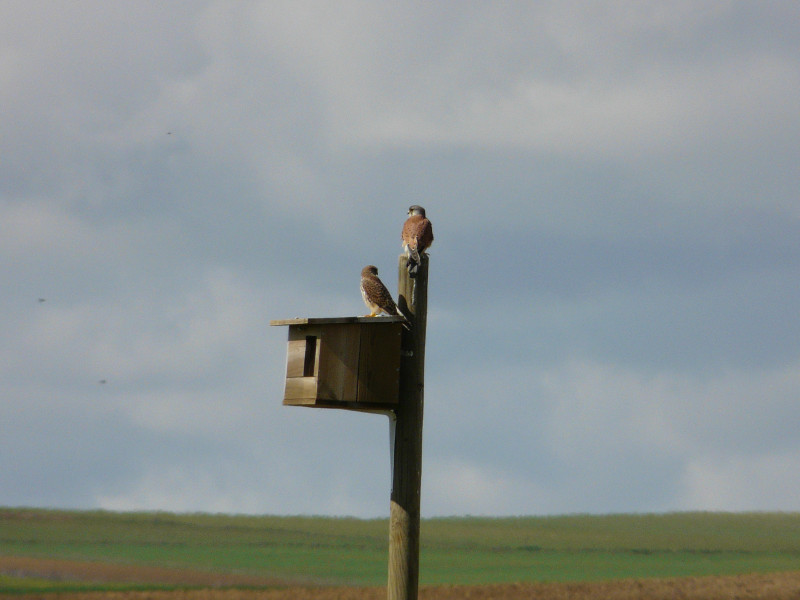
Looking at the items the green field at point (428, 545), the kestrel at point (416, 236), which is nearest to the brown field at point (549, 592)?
the green field at point (428, 545)

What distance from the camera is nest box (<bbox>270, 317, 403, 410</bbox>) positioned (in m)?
7.20

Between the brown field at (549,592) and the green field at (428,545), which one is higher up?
the green field at (428,545)

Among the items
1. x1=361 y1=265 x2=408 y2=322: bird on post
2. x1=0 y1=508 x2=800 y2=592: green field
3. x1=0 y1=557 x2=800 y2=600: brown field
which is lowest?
x1=0 y1=557 x2=800 y2=600: brown field

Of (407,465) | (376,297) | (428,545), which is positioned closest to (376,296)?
(376,297)

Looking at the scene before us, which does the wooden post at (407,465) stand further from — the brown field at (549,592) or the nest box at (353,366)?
the brown field at (549,592)

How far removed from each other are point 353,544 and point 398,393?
2138 centimetres

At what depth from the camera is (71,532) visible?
26.0m

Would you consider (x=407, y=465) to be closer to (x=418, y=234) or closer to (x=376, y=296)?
(x=376, y=296)

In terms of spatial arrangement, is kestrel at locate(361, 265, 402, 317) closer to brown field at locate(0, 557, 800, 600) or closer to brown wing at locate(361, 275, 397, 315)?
brown wing at locate(361, 275, 397, 315)

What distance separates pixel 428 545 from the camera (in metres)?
27.3

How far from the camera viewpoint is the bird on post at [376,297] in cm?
766

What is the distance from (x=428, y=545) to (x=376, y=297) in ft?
68.7

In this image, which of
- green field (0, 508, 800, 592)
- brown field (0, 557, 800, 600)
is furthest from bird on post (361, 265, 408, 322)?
green field (0, 508, 800, 592)

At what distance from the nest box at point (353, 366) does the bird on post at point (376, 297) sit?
226mm
